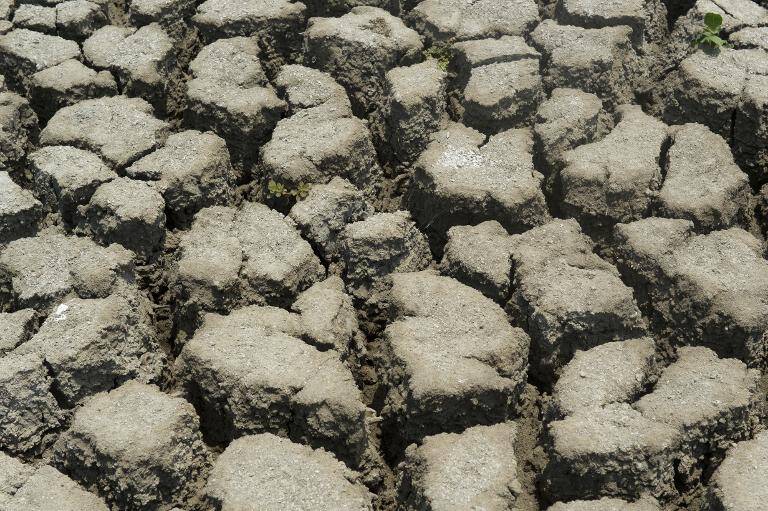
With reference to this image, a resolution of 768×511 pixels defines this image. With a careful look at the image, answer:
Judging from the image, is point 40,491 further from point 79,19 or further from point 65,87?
point 79,19

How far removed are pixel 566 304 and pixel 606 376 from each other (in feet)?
0.84

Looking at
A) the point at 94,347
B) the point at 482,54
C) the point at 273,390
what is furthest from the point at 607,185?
the point at 94,347

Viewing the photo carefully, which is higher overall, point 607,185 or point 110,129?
point 607,185

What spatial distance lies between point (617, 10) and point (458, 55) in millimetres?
682

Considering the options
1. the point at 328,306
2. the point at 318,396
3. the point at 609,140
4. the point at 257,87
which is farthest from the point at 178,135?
the point at 609,140

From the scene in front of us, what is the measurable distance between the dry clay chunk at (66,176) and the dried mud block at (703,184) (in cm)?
186

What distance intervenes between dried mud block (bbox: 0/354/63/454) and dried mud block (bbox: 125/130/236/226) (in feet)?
2.47

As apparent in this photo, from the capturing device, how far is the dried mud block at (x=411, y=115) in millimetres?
3576

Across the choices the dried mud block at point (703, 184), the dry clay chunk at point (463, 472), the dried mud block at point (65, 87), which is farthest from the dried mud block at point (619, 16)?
the dry clay chunk at point (463, 472)

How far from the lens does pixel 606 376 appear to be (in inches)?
109

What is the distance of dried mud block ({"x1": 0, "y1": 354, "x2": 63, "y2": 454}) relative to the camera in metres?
2.76

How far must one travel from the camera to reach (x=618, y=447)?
2.57 meters

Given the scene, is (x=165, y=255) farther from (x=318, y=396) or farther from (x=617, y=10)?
(x=617, y=10)

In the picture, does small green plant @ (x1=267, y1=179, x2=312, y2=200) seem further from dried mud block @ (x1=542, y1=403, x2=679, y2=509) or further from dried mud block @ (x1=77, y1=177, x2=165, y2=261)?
dried mud block @ (x1=542, y1=403, x2=679, y2=509)
